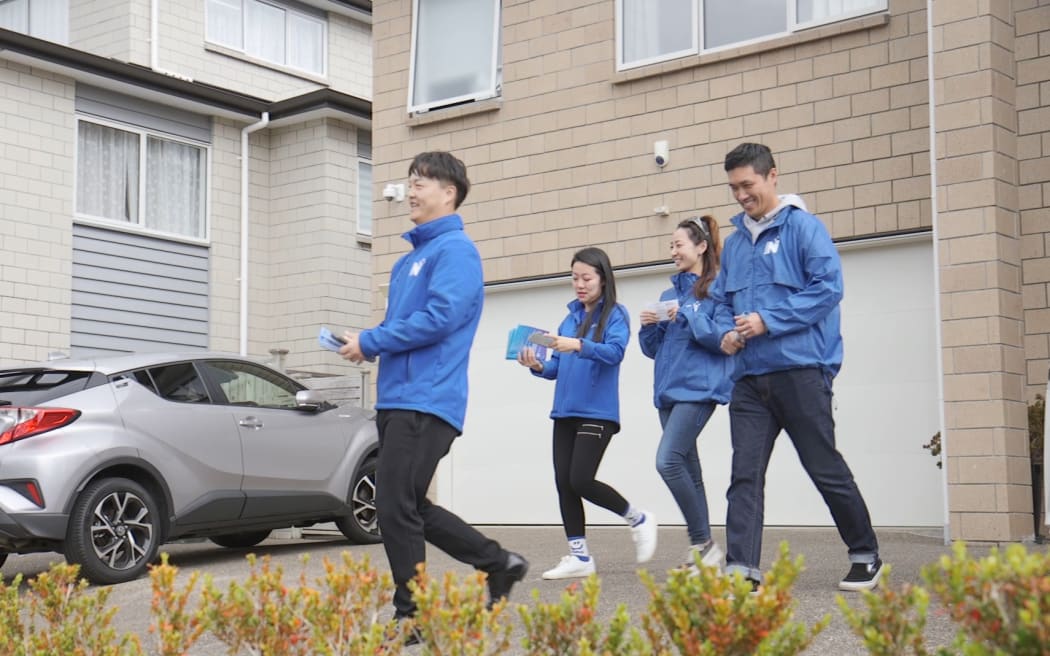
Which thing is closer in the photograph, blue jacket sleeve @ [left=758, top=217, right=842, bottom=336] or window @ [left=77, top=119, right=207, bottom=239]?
blue jacket sleeve @ [left=758, top=217, right=842, bottom=336]

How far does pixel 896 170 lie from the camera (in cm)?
1030

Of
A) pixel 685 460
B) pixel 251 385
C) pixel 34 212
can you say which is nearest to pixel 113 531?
pixel 251 385

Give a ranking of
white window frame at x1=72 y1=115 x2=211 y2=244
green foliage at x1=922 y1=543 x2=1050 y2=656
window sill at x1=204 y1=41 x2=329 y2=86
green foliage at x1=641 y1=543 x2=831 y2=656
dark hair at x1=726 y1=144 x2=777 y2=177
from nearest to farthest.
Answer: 1. green foliage at x1=922 y1=543 x2=1050 y2=656
2. green foliage at x1=641 y1=543 x2=831 y2=656
3. dark hair at x1=726 y1=144 x2=777 y2=177
4. white window frame at x1=72 y1=115 x2=211 y2=244
5. window sill at x1=204 y1=41 x2=329 y2=86

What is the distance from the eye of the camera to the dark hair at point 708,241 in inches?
282

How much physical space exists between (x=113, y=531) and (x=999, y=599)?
6977 mm

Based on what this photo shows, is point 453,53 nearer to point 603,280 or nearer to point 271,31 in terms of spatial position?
point 603,280

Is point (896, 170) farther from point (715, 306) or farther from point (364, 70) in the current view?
point (364, 70)

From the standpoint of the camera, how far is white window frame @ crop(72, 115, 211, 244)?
17359 mm

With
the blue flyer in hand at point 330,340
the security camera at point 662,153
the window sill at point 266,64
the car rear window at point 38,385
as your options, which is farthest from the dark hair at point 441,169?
the window sill at point 266,64

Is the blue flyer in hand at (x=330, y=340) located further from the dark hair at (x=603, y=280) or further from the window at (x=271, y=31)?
the window at (x=271, y=31)

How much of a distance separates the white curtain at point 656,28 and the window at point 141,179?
8.25 metres

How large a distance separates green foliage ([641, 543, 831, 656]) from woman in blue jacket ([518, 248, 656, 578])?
4.13 m

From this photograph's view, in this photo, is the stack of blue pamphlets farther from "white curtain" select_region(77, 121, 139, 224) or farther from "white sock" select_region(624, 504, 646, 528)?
"white curtain" select_region(77, 121, 139, 224)

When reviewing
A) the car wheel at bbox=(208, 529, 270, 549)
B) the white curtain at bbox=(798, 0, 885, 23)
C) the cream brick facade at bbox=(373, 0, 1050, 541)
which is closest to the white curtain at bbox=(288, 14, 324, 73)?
the cream brick facade at bbox=(373, 0, 1050, 541)
